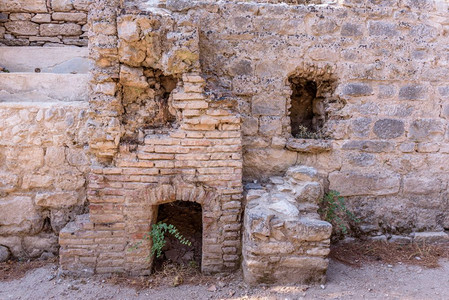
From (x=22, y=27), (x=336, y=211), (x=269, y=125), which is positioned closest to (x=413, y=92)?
(x=336, y=211)

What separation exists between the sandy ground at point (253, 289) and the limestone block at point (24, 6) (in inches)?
153

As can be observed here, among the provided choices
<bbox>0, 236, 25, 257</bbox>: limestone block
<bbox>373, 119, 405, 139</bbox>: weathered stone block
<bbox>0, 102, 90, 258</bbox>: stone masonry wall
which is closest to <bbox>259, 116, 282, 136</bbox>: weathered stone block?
<bbox>373, 119, 405, 139</bbox>: weathered stone block

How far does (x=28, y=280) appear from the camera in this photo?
3070mm

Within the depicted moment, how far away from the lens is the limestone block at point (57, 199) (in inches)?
132

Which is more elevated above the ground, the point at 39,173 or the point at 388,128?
the point at 388,128

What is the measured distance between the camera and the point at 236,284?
9.55ft

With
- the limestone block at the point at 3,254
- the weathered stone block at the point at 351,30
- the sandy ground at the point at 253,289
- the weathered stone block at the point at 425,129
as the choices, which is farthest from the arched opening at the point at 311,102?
the limestone block at the point at 3,254

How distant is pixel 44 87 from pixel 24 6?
2323 mm

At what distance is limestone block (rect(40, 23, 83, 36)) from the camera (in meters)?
5.00

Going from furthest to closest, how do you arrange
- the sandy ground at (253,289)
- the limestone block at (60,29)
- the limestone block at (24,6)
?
1. the limestone block at (60,29)
2. the limestone block at (24,6)
3. the sandy ground at (253,289)

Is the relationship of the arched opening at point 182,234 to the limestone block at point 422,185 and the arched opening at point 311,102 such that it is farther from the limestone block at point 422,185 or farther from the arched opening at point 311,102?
the limestone block at point 422,185

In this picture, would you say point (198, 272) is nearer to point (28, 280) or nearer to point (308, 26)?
point (28, 280)

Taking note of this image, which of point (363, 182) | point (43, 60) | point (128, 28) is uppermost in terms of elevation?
point (128, 28)

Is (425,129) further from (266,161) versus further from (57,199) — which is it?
(57,199)
